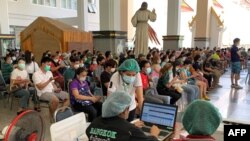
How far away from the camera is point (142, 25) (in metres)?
7.96

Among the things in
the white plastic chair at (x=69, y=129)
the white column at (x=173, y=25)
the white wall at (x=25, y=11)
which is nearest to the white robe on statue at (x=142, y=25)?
the white column at (x=173, y=25)

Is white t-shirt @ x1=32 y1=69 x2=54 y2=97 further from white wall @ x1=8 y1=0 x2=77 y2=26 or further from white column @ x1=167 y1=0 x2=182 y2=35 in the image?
white wall @ x1=8 y1=0 x2=77 y2=26

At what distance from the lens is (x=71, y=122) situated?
2.26 metres

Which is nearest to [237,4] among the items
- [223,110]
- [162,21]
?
[162,21]

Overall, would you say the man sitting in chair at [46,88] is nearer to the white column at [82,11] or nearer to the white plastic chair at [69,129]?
the white plastic chair at [69,129]

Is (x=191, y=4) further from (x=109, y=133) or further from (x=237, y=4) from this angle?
(x=109, y=133)

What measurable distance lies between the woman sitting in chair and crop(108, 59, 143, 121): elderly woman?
68 cm

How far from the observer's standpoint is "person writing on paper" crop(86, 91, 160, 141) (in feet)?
6.23

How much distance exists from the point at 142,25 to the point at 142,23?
0.22 feet

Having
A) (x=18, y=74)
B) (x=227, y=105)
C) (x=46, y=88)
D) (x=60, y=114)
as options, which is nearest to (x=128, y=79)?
(x=60, y=114)

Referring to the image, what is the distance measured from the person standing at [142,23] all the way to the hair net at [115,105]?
6136 millimetres

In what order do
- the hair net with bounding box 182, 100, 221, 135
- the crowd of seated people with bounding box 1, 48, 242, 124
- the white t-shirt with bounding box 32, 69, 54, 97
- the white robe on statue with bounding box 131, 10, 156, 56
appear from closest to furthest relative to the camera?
the hair net with bounding box 182, 100, 221, 135, the crowd of seated people with bounding box 1, 48, 242, 124, the white t-shirt with bounding box 32, 69, 54, 97, the white robe on statue with bounding box 131, 10, 156, 56

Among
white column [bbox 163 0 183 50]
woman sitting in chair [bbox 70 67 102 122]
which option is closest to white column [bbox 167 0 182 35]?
white column [bbox 163 0 183 50]

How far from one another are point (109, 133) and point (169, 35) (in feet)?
33.5
